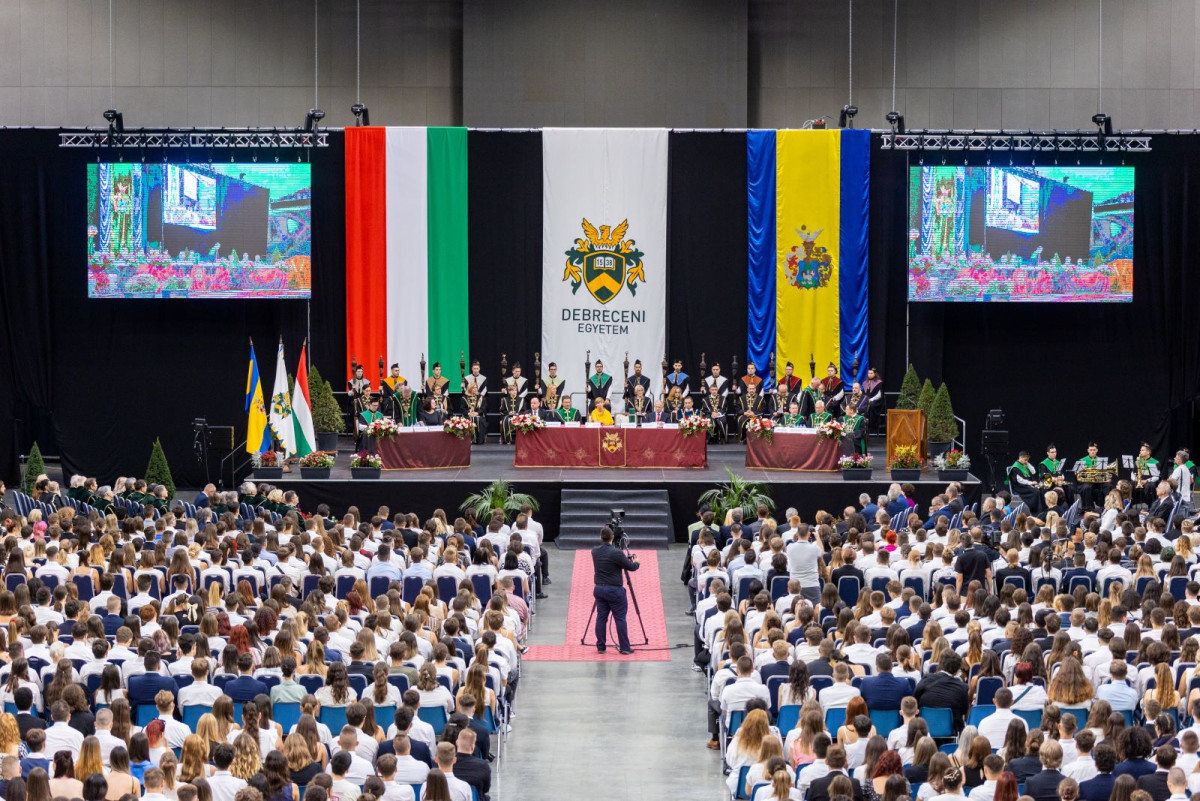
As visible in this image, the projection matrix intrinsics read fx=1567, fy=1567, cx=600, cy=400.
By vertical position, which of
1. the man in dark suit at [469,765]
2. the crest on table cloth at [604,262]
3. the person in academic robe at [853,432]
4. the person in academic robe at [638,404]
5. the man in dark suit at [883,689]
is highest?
the crest on table cloth at [604,262]

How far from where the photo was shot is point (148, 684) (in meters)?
11.8

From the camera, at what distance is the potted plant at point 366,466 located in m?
24.1

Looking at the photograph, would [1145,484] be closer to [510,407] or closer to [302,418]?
[510,407]

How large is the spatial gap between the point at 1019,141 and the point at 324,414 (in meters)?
13.4

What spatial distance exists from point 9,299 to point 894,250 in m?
16.4

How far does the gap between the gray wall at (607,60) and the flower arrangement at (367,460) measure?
8.51 m

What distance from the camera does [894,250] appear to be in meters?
29.5

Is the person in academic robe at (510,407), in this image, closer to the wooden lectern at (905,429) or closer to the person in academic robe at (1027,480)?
the wooden lectern at (905,429)

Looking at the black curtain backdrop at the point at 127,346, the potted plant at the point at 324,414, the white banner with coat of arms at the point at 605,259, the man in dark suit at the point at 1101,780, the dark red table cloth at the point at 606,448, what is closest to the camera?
the man in dark suit at the point at 1101,780

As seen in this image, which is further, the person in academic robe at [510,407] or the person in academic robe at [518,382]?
the person in academic robe at [510,407]

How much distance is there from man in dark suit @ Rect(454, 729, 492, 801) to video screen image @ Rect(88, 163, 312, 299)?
60.2 feet

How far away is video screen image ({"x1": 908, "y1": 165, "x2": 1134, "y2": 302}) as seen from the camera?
27.6 metres

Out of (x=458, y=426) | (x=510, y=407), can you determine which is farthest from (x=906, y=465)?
(x=510, y=407)

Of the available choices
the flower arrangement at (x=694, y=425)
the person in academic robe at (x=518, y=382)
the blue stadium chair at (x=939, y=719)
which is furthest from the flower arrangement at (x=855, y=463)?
the blue stadium chair at (x=939, y=719)
